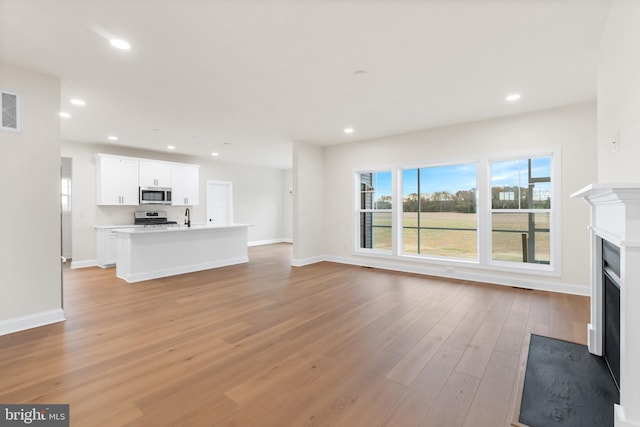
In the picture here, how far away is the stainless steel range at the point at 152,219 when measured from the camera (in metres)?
7.14

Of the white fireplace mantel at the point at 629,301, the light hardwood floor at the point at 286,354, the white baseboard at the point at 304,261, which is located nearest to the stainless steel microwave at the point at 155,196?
the light hardwood floor at the point at 286,354

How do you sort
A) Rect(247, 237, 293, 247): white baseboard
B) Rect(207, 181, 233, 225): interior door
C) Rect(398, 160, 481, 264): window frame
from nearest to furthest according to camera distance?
Rect(398, 160, 481, 264): window frame → Rect(207, 181, 233, 225): interior door → Rect(247, 237, 293, 247): white baseboard

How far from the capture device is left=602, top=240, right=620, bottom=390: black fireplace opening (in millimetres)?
1952

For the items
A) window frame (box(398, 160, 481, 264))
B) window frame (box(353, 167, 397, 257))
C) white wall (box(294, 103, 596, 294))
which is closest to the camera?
white wall (box(294, 103, 596, 294))

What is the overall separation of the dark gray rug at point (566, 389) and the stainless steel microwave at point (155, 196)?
767cm

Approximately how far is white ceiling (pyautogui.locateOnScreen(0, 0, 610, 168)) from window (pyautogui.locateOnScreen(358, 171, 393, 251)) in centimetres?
190

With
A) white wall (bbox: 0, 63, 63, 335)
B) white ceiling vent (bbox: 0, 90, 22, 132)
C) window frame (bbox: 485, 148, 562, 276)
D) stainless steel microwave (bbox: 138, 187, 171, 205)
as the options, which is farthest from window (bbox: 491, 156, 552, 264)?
stainless steel microwave (bbox: 138, 187, 171, 205)

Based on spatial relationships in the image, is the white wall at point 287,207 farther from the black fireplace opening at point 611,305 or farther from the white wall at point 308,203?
the black fireplace opening at point 611,305

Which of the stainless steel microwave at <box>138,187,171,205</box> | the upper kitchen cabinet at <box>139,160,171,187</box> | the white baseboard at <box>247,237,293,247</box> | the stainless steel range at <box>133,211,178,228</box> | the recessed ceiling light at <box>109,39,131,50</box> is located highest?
the recessed ceiling light at <box>109,39,131,50</box>

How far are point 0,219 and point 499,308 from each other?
5651 mm

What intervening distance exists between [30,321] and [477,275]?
242 inches

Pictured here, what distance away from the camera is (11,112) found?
2924mm

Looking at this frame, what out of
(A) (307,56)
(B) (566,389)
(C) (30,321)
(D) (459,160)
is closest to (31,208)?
(C) (30,321)

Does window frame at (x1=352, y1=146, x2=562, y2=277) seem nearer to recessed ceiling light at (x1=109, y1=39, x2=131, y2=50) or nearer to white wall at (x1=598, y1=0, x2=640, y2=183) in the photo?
white wall at (x1=598, y1=0, x2=640, y2=183)
